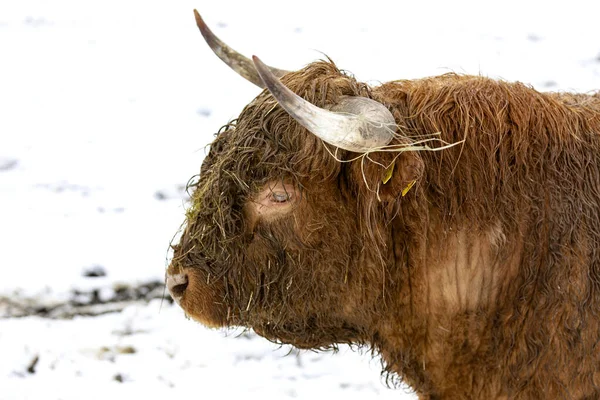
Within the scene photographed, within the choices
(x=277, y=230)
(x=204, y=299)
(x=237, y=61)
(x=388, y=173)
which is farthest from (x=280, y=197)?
(x=237, y=61)

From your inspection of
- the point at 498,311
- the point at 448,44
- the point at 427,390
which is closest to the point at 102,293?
the point at 427,390

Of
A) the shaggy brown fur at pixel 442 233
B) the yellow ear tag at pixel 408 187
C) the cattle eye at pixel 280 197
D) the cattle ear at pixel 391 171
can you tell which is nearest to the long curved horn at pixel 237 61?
the shaggy brown fur at pixel 442 233

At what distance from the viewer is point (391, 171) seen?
325 centimetres

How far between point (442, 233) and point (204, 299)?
1038mm

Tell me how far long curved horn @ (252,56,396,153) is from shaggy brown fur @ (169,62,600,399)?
0.35 ft

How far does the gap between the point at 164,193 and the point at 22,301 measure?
1625 millimetres

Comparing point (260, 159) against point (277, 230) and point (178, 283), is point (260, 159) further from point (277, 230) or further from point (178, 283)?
point (178, 283)

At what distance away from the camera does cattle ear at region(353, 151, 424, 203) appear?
3.25m

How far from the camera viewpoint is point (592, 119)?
3.51 m

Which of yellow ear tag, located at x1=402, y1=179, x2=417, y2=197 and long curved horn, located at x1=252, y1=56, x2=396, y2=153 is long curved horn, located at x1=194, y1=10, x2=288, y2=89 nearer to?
long curved horn, located at x1=252, y1=56, x2=396, y2=153

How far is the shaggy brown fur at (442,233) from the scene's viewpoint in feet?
10.9

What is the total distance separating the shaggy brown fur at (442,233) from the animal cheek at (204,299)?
1 cm

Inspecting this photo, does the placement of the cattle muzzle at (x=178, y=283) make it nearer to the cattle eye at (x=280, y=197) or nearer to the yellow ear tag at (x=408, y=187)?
the cattle eye at (x=280, y=197)

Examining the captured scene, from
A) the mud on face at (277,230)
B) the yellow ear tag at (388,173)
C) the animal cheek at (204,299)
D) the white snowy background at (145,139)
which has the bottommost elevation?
the white snowy background at (145,139)
